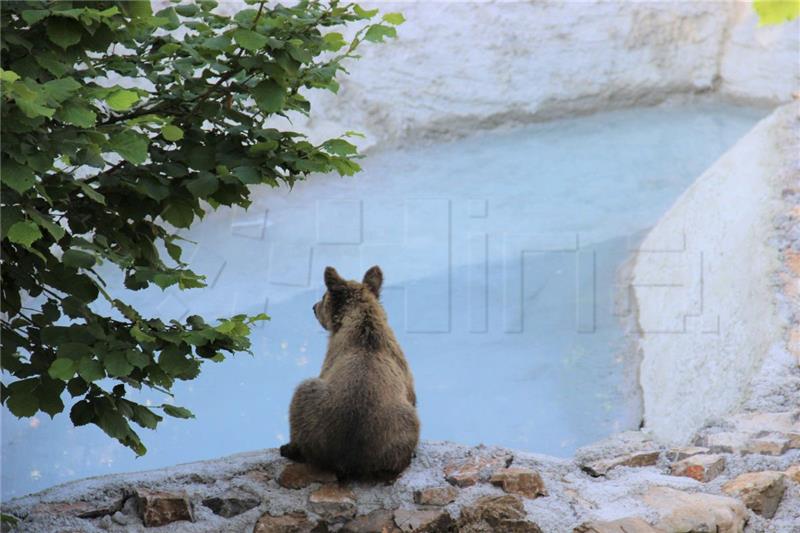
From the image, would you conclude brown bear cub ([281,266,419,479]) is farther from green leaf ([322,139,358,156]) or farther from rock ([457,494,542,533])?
green leaf ([322,139,358,156])

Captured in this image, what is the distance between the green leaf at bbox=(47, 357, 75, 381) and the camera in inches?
119

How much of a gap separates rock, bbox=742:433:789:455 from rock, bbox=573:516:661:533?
0.89m

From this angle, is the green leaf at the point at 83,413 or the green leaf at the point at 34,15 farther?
the green leaf at the point at 83,413

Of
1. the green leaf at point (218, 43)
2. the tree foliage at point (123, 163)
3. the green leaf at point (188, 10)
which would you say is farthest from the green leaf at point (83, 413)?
the green leaf at point (188, 10)

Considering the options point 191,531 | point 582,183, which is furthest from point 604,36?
point 191,531

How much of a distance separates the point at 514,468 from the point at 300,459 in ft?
2.90

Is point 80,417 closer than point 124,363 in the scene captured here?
No

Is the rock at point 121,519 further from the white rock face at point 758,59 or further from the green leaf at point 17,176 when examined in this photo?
the white rock face at point 758,59

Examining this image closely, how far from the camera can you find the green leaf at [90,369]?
10.0ft

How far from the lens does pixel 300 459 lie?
14.3 ft

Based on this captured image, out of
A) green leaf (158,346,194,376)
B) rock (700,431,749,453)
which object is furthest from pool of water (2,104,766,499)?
green leaf (158,346,194,376)

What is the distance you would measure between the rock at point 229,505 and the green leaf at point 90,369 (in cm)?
110

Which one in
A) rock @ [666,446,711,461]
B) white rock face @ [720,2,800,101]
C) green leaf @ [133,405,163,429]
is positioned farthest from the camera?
white rock face @ [720,2,800,101]

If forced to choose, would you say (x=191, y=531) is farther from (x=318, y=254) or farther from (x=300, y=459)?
(x=318, y=254)
